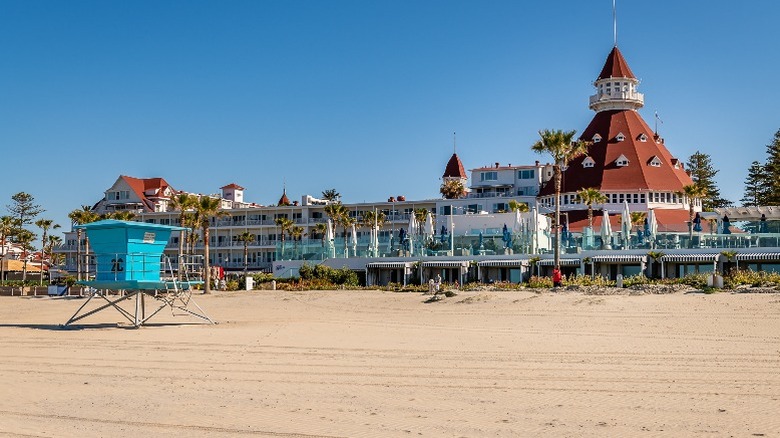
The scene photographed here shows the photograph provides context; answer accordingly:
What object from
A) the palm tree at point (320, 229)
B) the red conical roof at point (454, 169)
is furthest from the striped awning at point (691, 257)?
the red conical roof at point (454, 169)

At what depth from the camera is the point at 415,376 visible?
14.9 metres

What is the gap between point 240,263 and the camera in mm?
91188

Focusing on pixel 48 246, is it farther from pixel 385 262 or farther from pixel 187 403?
pixel 187 403

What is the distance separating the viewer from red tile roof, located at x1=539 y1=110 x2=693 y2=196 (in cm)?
6762

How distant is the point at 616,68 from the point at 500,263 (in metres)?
35.5

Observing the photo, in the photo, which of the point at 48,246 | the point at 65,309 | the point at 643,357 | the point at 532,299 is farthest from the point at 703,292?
the point at 48,246

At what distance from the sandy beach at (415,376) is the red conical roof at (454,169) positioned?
6998 cm

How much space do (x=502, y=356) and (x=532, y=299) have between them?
14.2 metres

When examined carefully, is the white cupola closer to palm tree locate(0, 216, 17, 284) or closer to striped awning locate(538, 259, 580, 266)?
striped awning locate(538, 259, 580, 266)

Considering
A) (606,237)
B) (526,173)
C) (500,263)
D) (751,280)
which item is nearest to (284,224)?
(526,173)

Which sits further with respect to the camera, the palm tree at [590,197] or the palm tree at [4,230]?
the palm tree at [4,230]

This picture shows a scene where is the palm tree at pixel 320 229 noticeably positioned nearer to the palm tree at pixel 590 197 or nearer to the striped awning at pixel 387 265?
the palm tree at pixel 590 197

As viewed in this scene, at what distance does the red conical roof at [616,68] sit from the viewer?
75.6 metres

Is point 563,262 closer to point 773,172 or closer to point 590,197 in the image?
point 590,197
